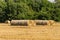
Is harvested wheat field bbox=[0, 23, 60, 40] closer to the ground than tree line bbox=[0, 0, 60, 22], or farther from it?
farther from it

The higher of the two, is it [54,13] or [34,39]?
[34,39]

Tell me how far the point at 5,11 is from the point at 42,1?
7552 millimetres

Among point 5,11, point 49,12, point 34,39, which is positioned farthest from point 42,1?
point 34,39

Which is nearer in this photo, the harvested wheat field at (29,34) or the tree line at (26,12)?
the harvested wheat field at (29,34)

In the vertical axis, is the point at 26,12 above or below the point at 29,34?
below

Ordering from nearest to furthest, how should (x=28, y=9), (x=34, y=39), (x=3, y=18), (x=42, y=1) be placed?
(x=34, y=39)
(x=3, y=18)
(x=28, y=9)
(x=42, y=1)

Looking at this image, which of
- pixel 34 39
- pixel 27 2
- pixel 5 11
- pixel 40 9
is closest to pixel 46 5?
pixel 40 9

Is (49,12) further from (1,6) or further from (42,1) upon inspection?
(1,6)

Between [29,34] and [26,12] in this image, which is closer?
[29,34]

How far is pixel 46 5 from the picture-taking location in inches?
1490

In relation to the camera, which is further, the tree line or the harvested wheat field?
the tree line

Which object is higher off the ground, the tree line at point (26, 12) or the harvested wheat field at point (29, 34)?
the harvested wheat field at point (29, 34)

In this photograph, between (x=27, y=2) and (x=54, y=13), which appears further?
(x=27, y=2)

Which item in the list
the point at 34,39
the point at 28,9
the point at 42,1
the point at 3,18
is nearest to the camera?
the point at 34,39
